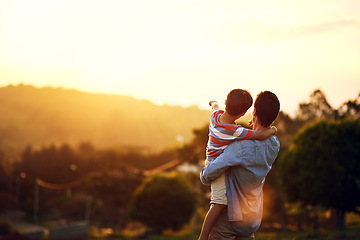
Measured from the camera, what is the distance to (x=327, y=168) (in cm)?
2145

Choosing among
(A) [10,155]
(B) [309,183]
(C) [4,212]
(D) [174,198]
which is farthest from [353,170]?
(A) [10,155]

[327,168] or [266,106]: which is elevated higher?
[266,106]

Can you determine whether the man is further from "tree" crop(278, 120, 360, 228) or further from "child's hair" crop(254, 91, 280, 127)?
"tree" crop(278, 120, 360, 228)

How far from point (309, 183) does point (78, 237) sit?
15.1 meters

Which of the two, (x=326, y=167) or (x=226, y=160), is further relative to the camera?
(x=326, y=167)

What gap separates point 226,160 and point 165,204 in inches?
1203

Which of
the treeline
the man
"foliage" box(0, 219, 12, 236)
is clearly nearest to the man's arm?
the man

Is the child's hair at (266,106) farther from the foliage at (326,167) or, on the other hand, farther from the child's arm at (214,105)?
the foliage at (326,167)

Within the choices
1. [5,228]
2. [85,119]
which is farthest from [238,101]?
[85,119]

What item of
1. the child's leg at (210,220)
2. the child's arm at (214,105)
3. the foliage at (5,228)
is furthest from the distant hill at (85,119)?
the child's leg at (210,220)

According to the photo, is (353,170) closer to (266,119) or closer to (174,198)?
(174,198)

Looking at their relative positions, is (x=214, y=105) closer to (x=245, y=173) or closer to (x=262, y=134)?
(x=262, y=134)

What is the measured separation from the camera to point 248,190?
12.7ft

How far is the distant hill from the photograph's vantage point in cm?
12331
